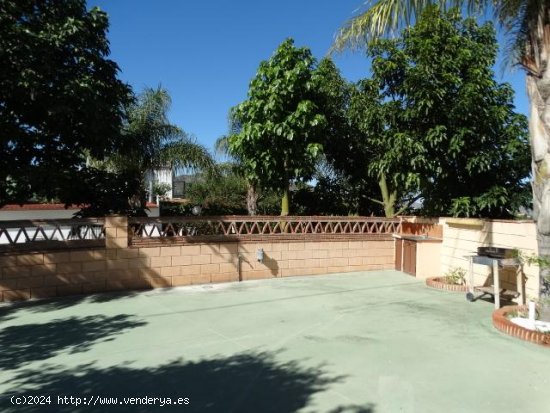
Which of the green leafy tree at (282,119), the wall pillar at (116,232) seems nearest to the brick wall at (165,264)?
the wall pillar at (116,232)

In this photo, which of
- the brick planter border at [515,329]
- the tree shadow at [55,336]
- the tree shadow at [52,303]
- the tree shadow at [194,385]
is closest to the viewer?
the tree shadow at [194,385]

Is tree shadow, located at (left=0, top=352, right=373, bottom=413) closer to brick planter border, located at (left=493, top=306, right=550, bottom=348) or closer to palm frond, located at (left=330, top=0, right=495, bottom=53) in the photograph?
brick planter border, located at (left=493, top=306, right=550, bottom=348)

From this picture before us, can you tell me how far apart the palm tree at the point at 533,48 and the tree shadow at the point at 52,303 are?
6.07m

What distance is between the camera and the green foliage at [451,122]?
30.9 feet

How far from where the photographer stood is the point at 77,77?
831 centimetres

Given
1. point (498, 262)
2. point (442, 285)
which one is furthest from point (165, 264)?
point (498, 262)

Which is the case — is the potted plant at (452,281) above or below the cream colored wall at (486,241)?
below

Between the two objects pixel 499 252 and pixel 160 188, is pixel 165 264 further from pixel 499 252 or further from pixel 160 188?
pixel 160 188

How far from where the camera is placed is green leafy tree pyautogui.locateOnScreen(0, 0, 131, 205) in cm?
754

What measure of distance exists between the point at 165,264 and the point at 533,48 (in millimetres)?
6907

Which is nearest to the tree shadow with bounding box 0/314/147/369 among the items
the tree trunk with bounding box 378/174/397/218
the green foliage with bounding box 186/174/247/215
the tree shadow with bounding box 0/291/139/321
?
the tree shadow with bounding box 0/291/139/321

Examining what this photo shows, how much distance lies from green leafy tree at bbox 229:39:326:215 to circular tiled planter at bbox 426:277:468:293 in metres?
3.75

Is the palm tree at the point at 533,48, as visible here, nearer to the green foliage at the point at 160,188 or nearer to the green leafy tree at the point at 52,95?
the green leafy tree at the point at 52,95

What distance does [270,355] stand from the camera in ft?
16.4
